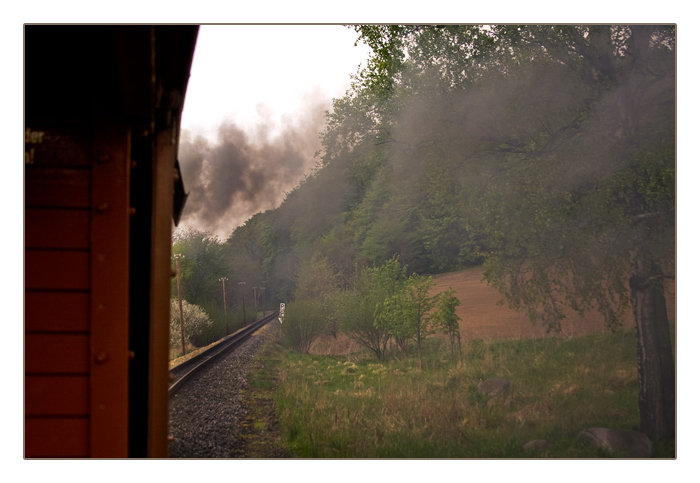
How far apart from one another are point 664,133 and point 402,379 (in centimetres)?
764

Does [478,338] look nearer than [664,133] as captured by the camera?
No

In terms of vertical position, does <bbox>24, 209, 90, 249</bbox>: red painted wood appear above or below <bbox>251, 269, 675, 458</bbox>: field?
above

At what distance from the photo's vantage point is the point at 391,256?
18.2 metres

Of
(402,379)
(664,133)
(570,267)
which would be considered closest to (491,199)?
(570,267)

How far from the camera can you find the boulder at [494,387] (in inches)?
390

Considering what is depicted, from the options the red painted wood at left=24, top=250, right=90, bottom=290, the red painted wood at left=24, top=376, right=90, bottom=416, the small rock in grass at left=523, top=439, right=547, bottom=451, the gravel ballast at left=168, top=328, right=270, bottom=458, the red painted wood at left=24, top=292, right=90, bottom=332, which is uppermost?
the red painted wood at left=24, top=250, right=90, bottom=290

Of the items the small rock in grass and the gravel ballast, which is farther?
the small rock in grass

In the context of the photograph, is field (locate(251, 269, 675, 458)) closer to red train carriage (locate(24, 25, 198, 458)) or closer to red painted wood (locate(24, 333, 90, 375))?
red train carriage (locate(24, 25, 198, 458))

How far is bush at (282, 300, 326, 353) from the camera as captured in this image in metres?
18.1

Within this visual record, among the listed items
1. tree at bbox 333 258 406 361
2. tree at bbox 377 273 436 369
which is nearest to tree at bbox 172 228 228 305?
tree at bbox 333 258 406 361

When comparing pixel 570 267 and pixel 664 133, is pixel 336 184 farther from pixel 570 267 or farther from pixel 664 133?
pixel 664 133

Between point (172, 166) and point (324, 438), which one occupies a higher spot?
point (172, 166)

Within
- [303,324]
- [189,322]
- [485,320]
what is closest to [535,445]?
[485,320]

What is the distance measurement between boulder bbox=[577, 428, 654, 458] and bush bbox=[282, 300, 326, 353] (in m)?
11.6
